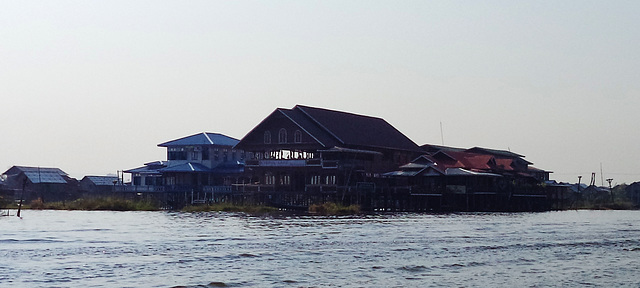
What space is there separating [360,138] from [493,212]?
15374mm

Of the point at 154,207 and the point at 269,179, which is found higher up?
the point at 269,179

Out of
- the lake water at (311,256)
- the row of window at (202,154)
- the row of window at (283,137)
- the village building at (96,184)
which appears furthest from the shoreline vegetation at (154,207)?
the village building at (96,184)

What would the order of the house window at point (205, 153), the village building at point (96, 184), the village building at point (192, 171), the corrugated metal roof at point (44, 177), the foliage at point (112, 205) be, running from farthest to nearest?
the village building at point (96, 184) < the corrugated metal roof at point (44, 177) < the house window at point (205, 153) < the village building at point (192, 171) < the foliage at point (112, 205)

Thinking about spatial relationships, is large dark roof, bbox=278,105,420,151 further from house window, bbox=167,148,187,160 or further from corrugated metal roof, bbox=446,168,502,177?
house window, bbox=167,148,187,160

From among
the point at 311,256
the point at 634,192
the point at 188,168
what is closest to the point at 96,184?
the point at 188,168

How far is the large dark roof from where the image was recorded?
84.5m

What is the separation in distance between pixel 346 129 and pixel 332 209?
17.7 m

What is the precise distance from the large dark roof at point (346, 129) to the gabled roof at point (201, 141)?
47.2ft

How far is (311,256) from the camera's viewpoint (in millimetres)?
33906

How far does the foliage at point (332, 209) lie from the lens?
238ft

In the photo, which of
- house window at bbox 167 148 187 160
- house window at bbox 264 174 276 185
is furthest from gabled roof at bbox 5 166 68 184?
house window at bbox 264 174 276 185

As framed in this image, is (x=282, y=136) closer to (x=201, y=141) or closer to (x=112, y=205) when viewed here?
(x=112, y=205)

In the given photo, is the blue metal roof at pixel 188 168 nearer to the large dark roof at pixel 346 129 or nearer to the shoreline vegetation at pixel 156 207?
the shoreline vegetation at pixel 156 207

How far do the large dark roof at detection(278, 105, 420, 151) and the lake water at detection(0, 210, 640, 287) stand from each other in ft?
107
